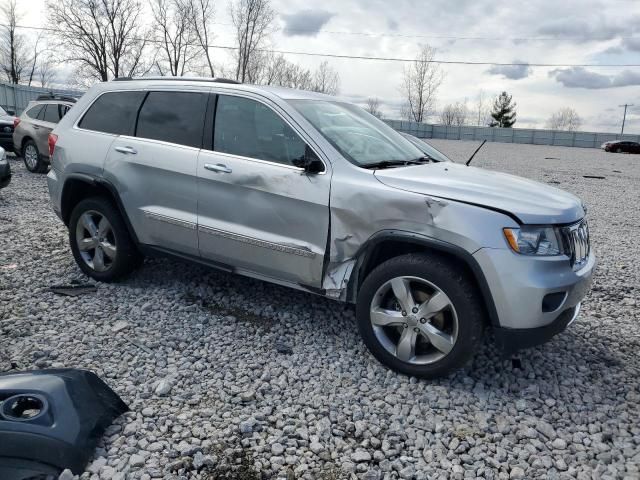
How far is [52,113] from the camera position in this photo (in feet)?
37.7

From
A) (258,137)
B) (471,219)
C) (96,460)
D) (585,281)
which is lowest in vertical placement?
(96,460)

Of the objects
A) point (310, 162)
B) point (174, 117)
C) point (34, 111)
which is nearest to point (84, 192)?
point (174, 117)

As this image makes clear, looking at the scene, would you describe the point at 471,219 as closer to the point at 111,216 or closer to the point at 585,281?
the point at 585,281

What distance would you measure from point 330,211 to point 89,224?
2522 millimetres

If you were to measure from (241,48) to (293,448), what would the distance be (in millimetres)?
38246

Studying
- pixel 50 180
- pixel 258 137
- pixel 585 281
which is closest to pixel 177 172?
pixel 258 137

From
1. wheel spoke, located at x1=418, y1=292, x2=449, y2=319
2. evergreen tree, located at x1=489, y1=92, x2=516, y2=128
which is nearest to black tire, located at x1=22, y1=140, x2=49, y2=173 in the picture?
wheel spoke, located at x1=418, y1=292, x2=449, y2=319

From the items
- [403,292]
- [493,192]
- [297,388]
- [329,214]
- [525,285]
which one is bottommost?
[297,388]

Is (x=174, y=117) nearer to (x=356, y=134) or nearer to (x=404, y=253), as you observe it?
(x=356, y=134)

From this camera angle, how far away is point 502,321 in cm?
303

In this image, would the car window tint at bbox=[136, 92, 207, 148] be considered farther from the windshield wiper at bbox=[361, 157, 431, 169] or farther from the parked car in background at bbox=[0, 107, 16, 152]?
the parked car in background at bbox=[0, 107, 16, 152]

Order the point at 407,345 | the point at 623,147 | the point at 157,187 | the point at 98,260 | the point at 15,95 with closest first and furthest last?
the point at 407,345 → the point at 157,187 → the point at 98,260 → the point at 15,95 → the point at 623,147

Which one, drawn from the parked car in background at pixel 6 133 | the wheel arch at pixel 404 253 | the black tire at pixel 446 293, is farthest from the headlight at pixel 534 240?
the parked car in background at pixel 6 133

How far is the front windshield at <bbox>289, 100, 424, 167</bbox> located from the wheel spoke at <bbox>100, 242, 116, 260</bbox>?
2.14 meters
